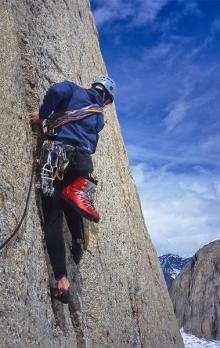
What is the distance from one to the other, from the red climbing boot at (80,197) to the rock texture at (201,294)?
103 feet

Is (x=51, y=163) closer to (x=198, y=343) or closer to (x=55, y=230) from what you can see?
(x=55, y=230)

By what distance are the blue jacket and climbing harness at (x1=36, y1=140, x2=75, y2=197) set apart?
0.71 feet

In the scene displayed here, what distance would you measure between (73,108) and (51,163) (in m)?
0.96

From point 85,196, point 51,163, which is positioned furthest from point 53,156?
point 85,196

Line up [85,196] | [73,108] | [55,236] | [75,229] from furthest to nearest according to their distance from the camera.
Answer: [75,229]
[73,108]
[85,196]
[55,236]

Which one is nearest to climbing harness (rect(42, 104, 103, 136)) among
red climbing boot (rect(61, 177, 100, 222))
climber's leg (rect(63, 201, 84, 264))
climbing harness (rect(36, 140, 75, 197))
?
climbing harness (rect(36, 140, 75, 197))

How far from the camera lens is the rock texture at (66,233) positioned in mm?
5434

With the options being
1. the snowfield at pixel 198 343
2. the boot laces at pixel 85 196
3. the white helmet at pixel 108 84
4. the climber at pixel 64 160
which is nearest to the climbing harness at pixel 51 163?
the climber at pixel 64 160

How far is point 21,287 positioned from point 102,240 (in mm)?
3669

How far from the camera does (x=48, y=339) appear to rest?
18.8ft

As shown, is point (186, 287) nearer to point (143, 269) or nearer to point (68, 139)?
point (143, 269)

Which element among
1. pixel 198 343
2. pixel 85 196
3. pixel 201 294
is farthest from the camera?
pixel 201 294

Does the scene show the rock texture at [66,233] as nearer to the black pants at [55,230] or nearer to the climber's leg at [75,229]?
the black pants at [55,230]

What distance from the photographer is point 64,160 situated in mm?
6609
